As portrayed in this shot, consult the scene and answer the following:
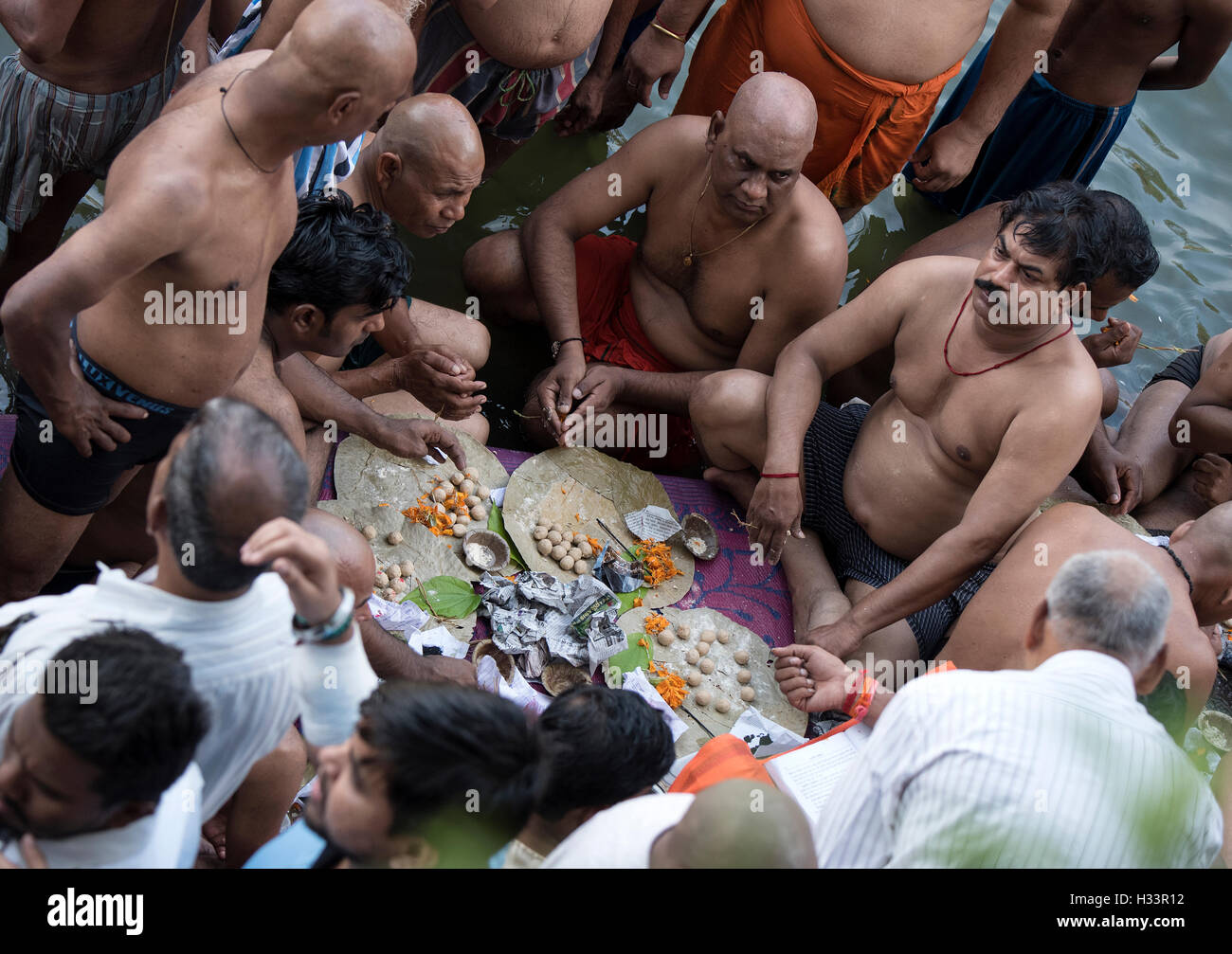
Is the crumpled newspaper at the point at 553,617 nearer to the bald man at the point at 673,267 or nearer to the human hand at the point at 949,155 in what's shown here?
the bald man at the point at 673,267

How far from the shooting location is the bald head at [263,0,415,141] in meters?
2.01

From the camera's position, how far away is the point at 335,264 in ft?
8.34

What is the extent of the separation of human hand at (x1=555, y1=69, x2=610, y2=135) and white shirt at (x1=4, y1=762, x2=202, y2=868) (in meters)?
3.39

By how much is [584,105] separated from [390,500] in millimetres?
2041

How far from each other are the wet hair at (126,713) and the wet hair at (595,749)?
2.02ft

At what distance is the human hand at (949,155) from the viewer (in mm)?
4203

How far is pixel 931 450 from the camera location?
10.9 ft

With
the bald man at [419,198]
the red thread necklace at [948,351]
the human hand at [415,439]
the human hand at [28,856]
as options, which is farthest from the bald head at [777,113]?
the human hand at [28,856]

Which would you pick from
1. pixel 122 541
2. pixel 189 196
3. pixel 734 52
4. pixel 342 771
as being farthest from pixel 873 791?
pixel 734 52

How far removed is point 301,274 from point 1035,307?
197cm

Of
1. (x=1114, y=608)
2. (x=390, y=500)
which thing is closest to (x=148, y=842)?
(x=1114, y=608)

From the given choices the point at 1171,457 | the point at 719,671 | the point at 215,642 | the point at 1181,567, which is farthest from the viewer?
the point at 1171,457

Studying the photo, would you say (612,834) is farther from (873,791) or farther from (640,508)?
(640,508)

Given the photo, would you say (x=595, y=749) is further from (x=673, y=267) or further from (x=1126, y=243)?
(x=673, y=267)
